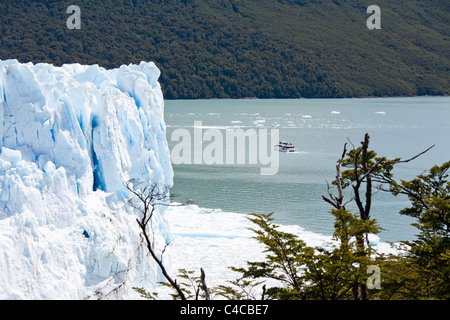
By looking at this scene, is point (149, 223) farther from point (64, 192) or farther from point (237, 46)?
point (237, 46)

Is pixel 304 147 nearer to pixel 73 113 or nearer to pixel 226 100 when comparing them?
pixel 73 113

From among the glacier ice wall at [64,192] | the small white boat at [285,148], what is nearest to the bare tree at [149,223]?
the glacier ice wall at [64,192]

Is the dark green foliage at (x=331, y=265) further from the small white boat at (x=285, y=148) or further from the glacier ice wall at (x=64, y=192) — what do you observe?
the small white boat at (x=285, y=148)

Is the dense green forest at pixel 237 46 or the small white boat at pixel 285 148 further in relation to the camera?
the dense green forest at pixel 237 46

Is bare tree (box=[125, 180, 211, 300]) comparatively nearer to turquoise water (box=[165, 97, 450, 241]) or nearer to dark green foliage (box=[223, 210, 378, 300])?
dark green foliage (box=[223, 210, 378, 300])

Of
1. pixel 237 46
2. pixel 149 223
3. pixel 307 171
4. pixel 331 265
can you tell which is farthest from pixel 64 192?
pixel 237 46

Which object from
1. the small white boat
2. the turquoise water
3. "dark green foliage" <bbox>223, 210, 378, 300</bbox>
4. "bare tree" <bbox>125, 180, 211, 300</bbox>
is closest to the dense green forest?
the turquoise water
